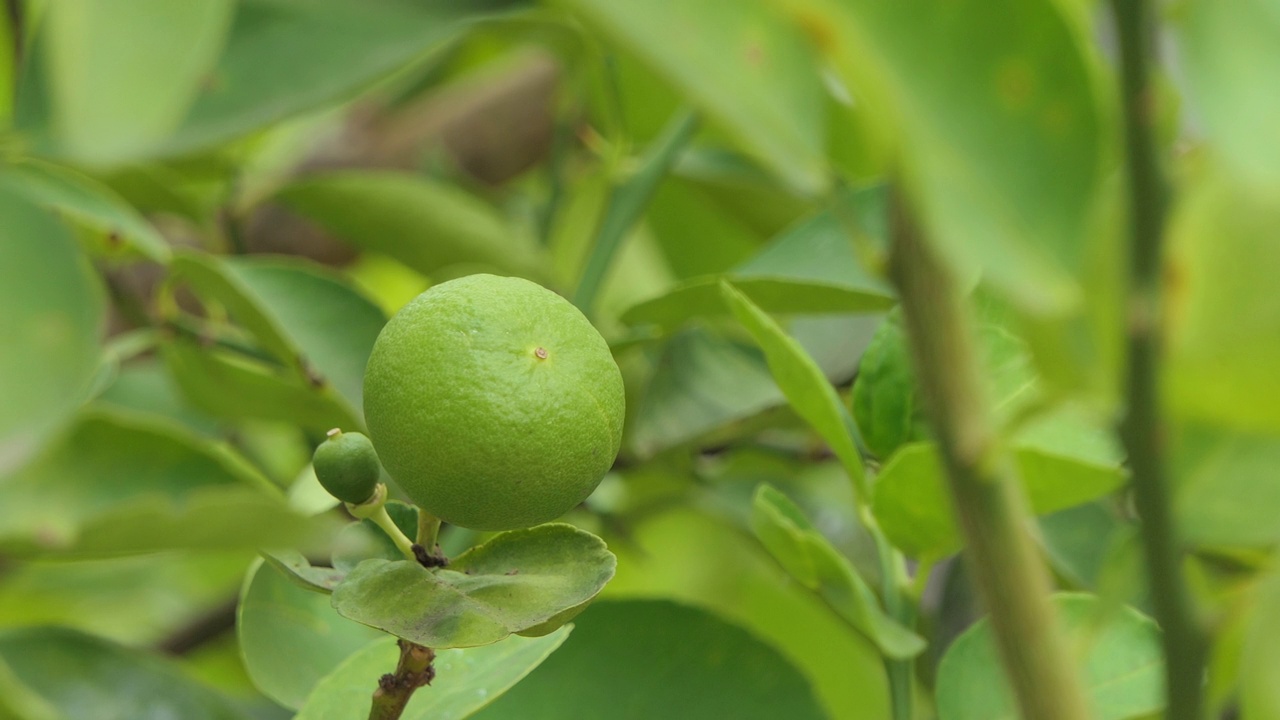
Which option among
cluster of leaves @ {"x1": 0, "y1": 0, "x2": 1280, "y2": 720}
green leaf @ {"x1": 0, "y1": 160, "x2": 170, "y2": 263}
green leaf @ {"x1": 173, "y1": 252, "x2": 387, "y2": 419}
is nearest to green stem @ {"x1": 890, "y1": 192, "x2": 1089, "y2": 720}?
cluster of leaves @ {"x1": 0, "y1": 0, "x2": 1280, "y2": 720}

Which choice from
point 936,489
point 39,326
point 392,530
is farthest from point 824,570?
point 39,326

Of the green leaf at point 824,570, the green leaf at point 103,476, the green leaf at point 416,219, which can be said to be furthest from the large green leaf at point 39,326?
the green leaf at point 416,219

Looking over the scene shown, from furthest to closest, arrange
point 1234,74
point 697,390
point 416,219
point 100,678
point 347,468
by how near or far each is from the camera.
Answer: point 416,219, point 697,390, point 100,678, point 347,468, point 1234,74

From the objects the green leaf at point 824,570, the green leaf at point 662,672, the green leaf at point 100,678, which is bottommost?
the green leaf at point 100,678

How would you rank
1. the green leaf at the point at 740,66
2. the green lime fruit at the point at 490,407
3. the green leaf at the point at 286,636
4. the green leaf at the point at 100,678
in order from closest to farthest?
1. the green leaf at the point at 740,66
2. the green lime fruit at the point at 490,407
3. the green leaf at the point at 286,636
4. the green leaf at the point at 100,678

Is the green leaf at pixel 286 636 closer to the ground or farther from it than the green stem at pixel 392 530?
closer to the ground

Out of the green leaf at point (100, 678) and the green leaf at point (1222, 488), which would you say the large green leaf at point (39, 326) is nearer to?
the green leaf at point (100, 678)

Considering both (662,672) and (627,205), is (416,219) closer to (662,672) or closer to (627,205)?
(627,205)
